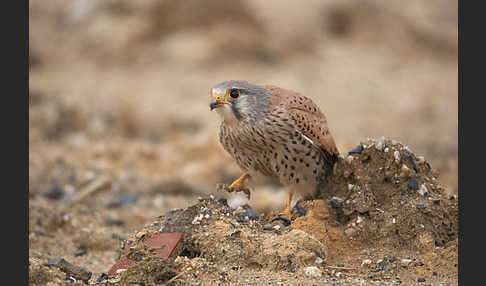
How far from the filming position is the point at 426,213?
5688 millimetres

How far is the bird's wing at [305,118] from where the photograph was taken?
627 centimetres

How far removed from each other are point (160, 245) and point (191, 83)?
1133cm

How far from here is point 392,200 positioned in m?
5.81

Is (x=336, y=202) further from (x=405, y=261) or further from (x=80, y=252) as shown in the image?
(x=80, y=252)

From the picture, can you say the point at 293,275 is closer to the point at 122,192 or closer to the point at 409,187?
the point at 409,187

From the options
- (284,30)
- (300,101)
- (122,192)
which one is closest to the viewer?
(300,101)

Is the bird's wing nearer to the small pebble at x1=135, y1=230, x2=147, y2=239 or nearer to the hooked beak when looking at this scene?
Answer: the hooked beak

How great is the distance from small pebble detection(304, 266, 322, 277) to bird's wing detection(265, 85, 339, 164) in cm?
165

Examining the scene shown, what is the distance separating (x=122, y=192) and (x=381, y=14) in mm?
12513

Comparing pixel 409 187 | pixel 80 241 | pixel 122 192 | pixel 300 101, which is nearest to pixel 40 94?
pixel 122 192

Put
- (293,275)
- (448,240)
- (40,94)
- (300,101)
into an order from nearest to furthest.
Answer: (293,275) < (448,240) < (300,101) < (40,94)

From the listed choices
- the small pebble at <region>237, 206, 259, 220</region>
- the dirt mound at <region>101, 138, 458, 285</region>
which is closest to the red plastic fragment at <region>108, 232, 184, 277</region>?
the dirt mound at <region>101, 138, 458, 285</region>

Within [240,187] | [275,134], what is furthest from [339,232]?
[240,187]

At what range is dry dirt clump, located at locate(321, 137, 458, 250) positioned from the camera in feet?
18.5
